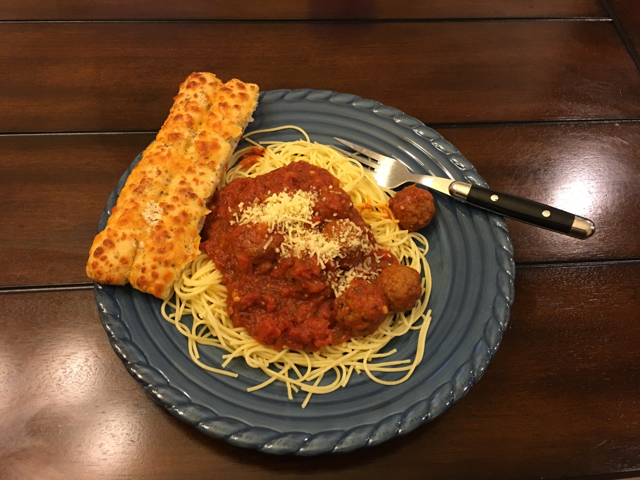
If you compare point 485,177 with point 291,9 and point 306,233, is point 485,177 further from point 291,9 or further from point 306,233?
point 291,9

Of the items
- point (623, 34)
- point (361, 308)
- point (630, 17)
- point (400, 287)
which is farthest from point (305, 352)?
point (630, 17)

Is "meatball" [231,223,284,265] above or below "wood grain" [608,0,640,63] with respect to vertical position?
below

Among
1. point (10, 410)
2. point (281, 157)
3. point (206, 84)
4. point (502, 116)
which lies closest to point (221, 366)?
point (10, 410)

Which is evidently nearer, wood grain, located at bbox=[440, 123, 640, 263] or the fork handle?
the fork handle

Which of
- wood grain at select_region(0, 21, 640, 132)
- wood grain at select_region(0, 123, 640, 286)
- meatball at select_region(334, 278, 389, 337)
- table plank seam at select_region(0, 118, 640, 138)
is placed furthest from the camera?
wood grain at select_region(0, 21, 640, 132)

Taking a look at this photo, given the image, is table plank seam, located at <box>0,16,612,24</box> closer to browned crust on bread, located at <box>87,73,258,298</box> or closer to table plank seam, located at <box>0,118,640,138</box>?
table plank seam, located at <box>0,118,640,138</box>

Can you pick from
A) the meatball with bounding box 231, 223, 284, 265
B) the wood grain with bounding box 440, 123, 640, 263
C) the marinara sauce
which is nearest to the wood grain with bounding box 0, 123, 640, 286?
the wood grain with bounding box 440, 123, 640, 263
